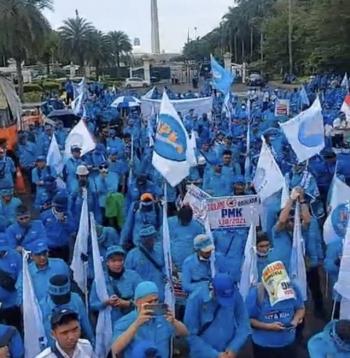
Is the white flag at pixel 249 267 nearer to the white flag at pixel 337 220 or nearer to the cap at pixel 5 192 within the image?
the white flag at pixel 337 220

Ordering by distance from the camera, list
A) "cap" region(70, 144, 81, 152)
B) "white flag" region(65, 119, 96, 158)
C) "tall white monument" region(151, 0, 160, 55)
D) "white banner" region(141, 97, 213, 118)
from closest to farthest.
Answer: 1. "cap" region(70, 144, 81, 152)
2. "white flag" region(65, 119, 96, 158)
3. "white banner" region(141, 97, 213, 118)
4. "tall white monument" region(151, 0, 160, 55)

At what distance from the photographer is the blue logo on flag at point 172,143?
8.54 meters

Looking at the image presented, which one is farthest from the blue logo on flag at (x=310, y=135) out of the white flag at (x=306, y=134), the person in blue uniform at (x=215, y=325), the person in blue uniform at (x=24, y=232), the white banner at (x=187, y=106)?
the white banner at (x=187, y=106)

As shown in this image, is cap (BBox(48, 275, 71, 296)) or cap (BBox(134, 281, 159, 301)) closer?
cap (BBox(134, 281, 159, 301))

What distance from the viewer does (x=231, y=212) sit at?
792 cm

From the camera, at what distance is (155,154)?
8648 mm

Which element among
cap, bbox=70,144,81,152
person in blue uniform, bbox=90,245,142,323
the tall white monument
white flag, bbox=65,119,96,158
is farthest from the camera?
the tall white monument

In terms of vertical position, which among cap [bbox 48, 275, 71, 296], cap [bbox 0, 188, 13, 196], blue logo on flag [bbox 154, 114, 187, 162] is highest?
blue logo on flag [bbox 154, 114, 187, 162]

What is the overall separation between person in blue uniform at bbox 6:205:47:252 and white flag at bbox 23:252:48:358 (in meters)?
1.79

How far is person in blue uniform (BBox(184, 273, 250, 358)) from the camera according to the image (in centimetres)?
507

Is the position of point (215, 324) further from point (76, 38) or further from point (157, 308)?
point (76, 38)

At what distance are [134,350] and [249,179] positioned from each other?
741 cm

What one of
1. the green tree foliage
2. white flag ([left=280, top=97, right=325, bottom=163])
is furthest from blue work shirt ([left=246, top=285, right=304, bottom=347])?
the green tree foliage

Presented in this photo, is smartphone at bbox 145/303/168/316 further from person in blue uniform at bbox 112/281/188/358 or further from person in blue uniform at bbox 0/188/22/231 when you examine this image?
person in blue uniform at bbox 0/188/22/231
